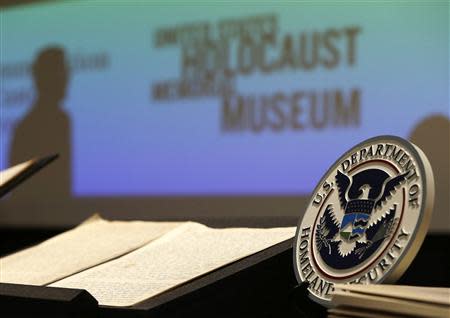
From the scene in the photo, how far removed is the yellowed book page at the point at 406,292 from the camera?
645mm

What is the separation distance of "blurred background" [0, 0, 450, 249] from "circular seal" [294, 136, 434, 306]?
1.60 metres

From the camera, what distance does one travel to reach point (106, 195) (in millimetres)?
3021

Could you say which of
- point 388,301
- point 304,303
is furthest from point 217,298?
point 388,301

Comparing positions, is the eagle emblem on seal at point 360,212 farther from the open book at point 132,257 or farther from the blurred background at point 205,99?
the blurred background at point 205,99

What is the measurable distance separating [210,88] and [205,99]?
0.15 feet

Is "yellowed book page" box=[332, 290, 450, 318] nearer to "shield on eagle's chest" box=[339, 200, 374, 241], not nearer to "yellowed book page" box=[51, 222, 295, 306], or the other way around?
"shield on eagle's chest" box=[339, 200, 374, 241]

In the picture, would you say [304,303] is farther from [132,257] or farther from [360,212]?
[132,257]

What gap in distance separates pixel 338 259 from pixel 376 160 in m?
0.12

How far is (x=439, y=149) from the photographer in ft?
8.15

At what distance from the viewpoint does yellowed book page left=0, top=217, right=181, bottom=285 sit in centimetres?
107

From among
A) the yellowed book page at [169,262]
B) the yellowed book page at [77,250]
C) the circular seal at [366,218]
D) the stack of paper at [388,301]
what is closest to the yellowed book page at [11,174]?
the yellowed book page at [77,250]

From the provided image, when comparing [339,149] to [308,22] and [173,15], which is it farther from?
[173,15]

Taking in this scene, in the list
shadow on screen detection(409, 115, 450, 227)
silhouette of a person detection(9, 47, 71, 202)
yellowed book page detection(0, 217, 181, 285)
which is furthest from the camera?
silhouette of a person detection(9, 47, 71, 202)

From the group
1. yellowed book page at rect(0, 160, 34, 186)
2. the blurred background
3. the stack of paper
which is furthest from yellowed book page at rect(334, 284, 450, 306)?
the blurred background
